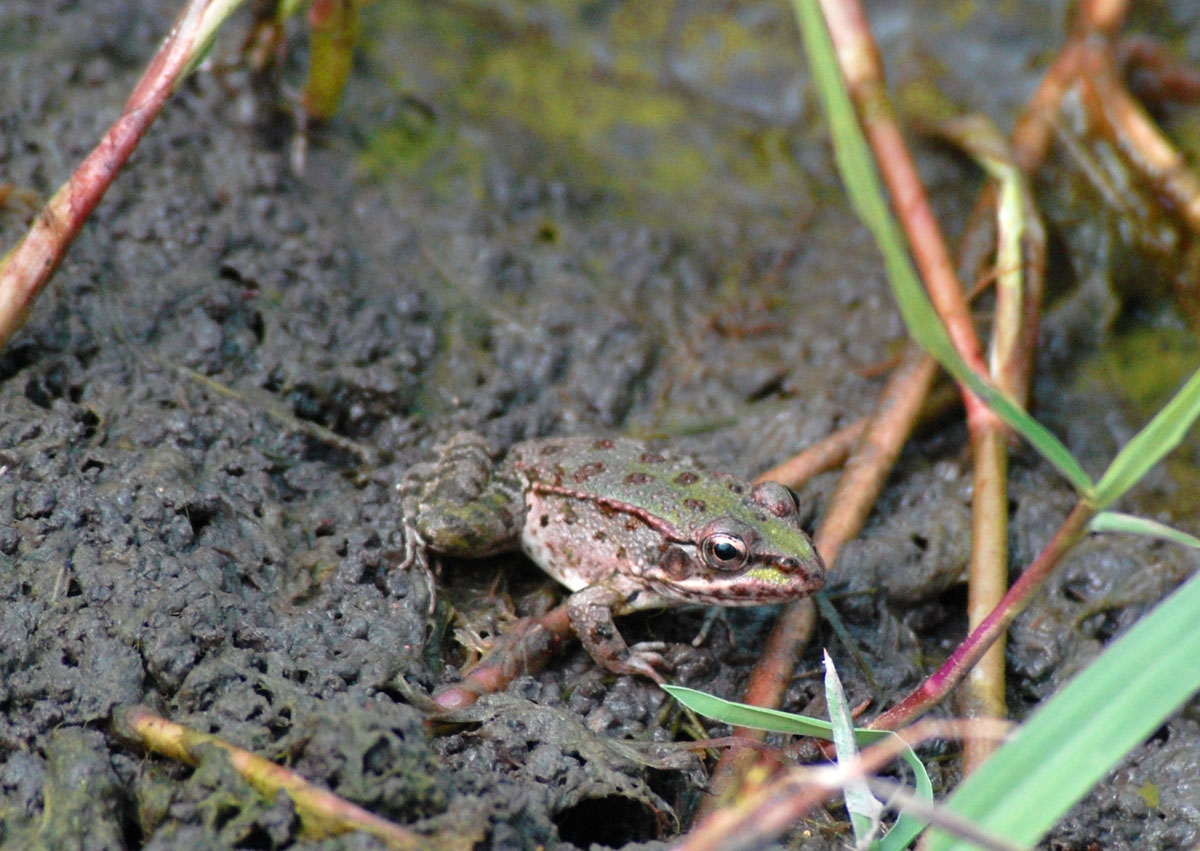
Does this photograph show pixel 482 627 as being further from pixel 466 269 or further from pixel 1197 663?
pixel 1197 663

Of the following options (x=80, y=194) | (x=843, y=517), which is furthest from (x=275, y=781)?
(x=843, y=517)

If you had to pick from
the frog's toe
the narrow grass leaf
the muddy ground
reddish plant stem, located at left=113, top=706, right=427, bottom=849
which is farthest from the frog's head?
reddish plant stem, located at left=113, top=706, right=427, bottom=849

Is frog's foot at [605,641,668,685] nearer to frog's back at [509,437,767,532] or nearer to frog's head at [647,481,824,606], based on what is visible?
frog's head at [647,481,824,606]

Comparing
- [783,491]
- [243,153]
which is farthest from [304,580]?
[243,153]

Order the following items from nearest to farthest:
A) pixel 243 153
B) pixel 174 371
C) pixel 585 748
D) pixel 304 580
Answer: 1. pixel 585 748
2. pixel 304 580
3. pixel 174 371
4. pixel 243 153

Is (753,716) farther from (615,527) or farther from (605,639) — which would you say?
(615,527)
